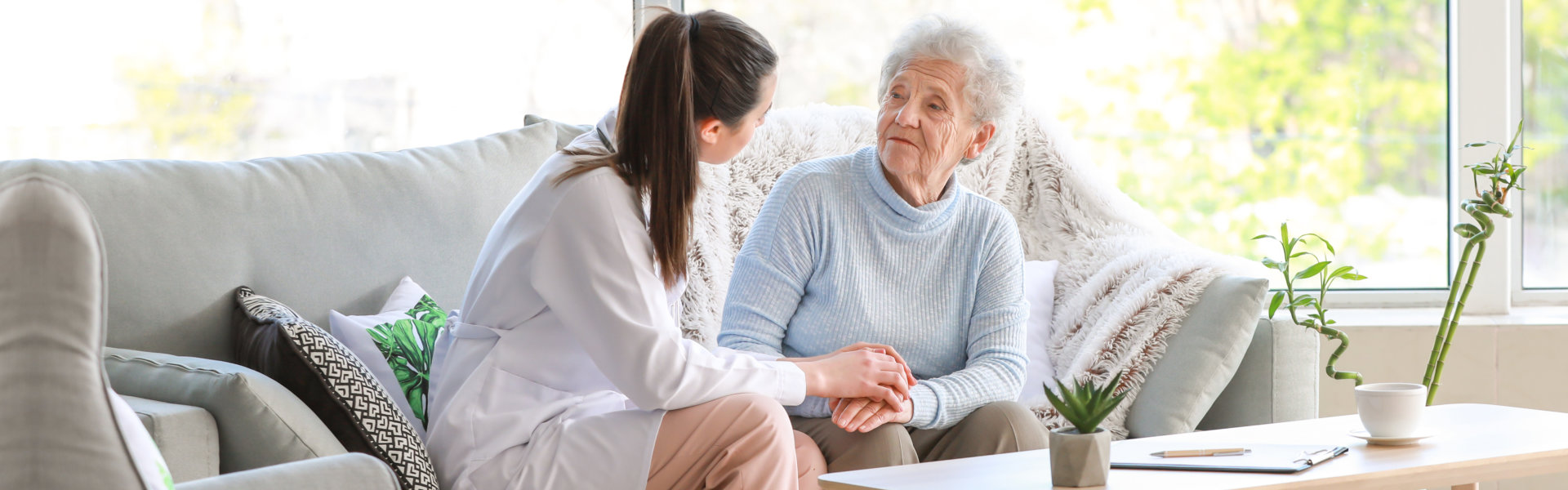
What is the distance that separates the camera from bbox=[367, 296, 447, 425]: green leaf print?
1.73 meters

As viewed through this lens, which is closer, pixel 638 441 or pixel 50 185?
pixel 50 185

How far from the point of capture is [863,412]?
167cm

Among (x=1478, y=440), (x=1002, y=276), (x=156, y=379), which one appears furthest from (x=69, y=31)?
(x=1478, y=440)

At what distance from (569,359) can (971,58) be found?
2.98ft

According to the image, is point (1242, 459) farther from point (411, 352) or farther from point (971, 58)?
point (411, 352)

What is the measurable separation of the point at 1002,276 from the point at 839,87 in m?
1.19

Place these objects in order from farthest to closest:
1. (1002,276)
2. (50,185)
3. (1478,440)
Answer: (1002,276) → (1478,440) → (50,185)

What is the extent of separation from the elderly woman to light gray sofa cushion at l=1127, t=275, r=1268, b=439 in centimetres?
27

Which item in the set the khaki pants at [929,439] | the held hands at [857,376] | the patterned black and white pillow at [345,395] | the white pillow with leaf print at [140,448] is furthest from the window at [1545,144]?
the white pillow with leaf print at [140,448]

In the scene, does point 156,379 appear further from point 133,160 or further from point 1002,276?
point 1002,276

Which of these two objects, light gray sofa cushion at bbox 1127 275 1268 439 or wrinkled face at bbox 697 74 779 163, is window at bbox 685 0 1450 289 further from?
wrinkled face at bbox 697 74 779 163

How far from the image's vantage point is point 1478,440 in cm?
154

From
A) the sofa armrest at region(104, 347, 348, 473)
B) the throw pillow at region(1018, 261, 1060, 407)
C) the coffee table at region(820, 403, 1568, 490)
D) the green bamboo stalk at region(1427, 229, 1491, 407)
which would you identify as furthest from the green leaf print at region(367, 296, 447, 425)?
the green bamboo stalk at region(1427, 229, 1491, 407)

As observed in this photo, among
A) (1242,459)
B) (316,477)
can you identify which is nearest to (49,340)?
(316,477)
